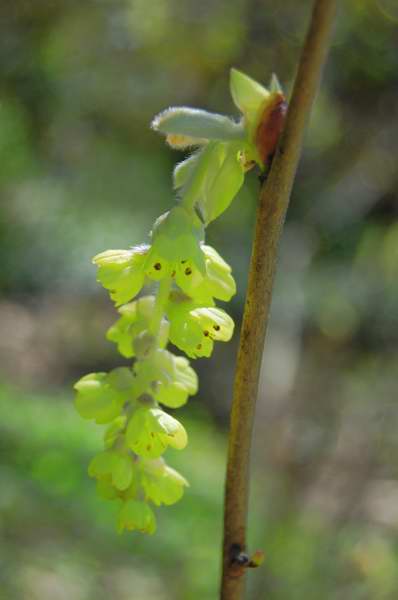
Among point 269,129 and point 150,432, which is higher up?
point 269,129

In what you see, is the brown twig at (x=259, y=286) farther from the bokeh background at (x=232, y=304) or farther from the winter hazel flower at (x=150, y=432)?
the bokeh background at (x=232, y=304)

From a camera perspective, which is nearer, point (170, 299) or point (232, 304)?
point (170, 299)

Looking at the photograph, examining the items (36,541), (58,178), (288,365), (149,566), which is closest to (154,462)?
(36,541)

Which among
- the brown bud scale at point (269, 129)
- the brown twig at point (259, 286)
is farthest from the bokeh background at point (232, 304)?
the brown bud scale at point (269, 129)

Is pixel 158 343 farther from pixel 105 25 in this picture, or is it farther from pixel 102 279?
pixel 105 25

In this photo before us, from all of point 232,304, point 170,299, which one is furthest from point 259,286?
point 232,304

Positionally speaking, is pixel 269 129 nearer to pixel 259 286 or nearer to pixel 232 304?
pixel 259 286

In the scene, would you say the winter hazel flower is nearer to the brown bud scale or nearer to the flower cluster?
the flower cluster
